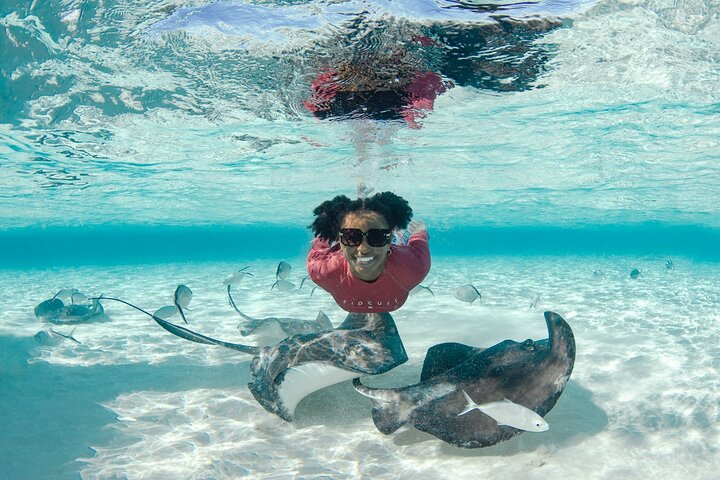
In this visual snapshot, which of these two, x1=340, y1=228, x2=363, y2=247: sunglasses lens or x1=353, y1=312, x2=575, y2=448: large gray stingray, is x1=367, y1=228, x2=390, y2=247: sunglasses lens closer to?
x1=340, y1=228, x2=363, y2=247: sunglasses lens

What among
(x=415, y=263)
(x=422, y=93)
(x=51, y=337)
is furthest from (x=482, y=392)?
(x=51, y=337)

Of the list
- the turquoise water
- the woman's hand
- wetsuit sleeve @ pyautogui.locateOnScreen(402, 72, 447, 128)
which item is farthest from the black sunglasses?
wetsuit sleeve @ pyautogui.locateOnScreen(402, 72, 447, 128)

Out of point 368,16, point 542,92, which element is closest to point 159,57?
point 368,16

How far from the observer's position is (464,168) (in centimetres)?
2022

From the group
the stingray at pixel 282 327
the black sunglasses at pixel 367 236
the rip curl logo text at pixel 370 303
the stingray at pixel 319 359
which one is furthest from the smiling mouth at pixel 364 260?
the stingray at pixel 282 327

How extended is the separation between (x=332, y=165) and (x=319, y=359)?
1512cm

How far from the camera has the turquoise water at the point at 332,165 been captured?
4801mm

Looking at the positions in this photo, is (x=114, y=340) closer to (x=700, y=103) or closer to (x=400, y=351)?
(x=400, y=351)

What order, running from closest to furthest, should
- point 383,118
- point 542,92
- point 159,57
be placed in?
point 159,57 → point 542,92 → point 383,118

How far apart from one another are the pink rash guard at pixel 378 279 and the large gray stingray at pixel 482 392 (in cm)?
100

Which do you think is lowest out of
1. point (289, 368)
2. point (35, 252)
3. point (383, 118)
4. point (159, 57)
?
point (35, 252)

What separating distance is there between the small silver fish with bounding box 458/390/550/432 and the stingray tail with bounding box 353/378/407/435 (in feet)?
2.60

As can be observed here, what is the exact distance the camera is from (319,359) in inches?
187

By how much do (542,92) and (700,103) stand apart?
4.88 meters
